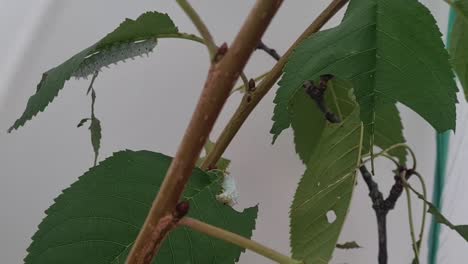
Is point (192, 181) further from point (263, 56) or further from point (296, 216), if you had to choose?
point (263, 56)

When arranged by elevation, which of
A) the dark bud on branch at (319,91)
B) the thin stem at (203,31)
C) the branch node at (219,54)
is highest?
the dark bud on branch at (319,91)

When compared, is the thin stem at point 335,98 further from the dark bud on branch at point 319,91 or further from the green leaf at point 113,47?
the green leaf at point 113,47

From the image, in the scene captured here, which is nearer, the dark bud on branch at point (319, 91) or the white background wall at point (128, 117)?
the dark bud on branch at point (319, 91)

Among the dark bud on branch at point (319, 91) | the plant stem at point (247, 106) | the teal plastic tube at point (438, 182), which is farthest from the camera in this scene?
the teal plastic tube at point (438, 182)

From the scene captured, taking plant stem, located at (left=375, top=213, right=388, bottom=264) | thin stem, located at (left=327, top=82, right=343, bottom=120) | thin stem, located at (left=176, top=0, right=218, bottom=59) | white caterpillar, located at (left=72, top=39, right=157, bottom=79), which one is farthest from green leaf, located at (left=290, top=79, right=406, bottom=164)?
thin stem, located at (left=176, top=0, right=218, bottom=59)

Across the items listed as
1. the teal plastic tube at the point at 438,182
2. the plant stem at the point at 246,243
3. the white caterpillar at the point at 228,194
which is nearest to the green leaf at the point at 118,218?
the white caterpillar at the point at 228,194

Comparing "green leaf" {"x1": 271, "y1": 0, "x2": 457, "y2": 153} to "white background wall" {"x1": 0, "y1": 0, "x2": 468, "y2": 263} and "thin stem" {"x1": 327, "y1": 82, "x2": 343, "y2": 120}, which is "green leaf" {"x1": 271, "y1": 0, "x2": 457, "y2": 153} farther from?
"white background wall" {"x1": 0, "y1": 0, "x2": 468, "y2": 263}
